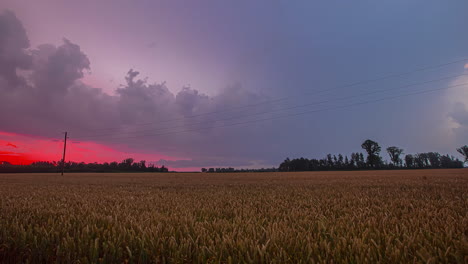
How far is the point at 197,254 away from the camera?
1765 millimetres

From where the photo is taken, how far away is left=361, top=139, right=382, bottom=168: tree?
132 meters

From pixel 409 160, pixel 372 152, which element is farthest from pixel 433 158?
pixel 372 152

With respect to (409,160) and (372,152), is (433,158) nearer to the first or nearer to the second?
(409,160)

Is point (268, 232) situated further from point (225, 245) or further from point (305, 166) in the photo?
point (305, 166)

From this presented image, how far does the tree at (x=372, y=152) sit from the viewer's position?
132 meters

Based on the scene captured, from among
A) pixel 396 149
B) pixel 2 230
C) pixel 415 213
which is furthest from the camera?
pixel 396 149

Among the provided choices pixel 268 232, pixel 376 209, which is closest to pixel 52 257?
pixel 268 232

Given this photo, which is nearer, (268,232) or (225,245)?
(225,245)

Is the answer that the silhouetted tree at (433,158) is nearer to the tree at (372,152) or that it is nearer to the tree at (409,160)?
the tree at (409,160)

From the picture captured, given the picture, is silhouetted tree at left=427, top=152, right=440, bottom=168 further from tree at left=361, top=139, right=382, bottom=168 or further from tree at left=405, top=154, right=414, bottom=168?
tree at left=361, top=139, right=382, bottom=168

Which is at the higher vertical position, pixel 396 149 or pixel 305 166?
pixel 396 149

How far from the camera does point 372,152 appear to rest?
452ft

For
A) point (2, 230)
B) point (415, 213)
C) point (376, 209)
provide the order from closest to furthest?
1. point (2, 230)
2. point (415, 213)
3. point (376, 209)

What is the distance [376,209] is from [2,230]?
5304 mm
